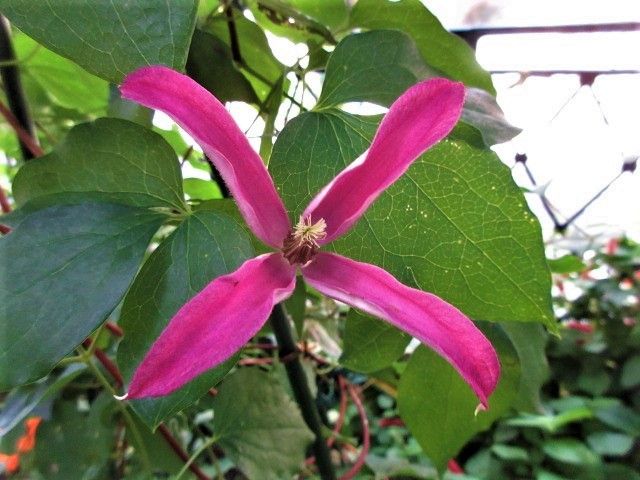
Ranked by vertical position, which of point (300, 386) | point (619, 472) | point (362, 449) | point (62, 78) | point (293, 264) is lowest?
point (619, 472)

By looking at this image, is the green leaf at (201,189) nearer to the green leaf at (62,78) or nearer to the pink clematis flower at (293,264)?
the green leaf at (62,78)

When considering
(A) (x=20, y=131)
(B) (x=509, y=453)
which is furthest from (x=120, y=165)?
(B) (x=509, y=453)

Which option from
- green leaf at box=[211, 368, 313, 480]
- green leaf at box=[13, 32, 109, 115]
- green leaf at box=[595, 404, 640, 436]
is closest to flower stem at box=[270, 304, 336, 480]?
green leaf at box=[211, 368, 313, 480]

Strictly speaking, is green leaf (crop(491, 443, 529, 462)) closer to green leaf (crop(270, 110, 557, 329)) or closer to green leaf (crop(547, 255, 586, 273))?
green leaf (crop(547, 255, 586, 273))

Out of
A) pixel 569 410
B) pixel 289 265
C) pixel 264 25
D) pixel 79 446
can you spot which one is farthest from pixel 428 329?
pixel 569 410

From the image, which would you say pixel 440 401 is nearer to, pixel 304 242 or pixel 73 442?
pixel 304 242

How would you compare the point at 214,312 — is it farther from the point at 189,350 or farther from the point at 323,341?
the point at 323,341
